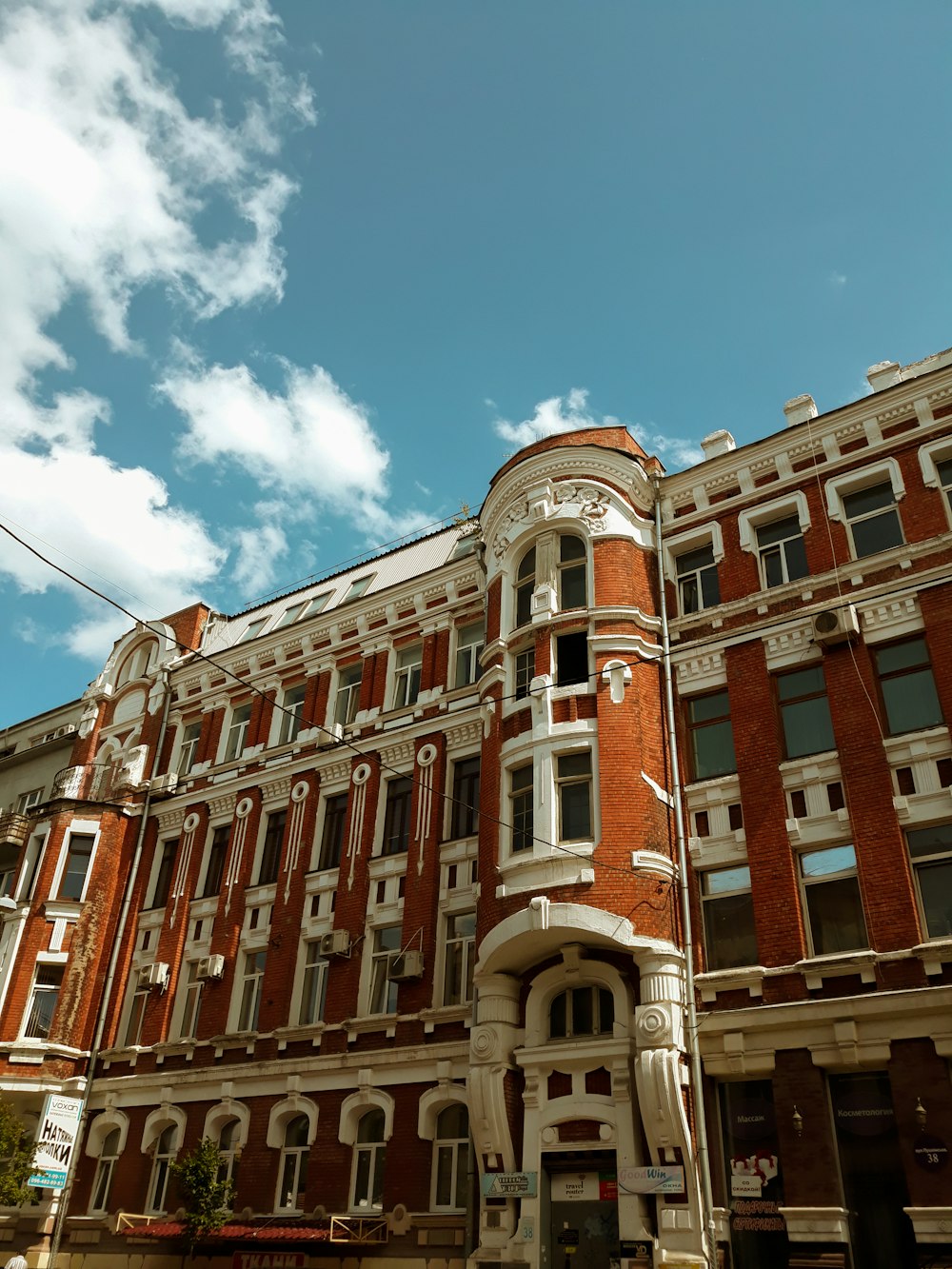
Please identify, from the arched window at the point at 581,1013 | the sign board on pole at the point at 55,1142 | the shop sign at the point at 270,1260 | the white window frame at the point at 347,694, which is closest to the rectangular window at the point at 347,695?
the white window frame at the point at 347,694

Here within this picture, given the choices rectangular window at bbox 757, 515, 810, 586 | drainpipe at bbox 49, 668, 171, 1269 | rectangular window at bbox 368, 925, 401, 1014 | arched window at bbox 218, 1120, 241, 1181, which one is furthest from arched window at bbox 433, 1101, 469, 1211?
rectangular window at bbox 757, 515, 810, 586

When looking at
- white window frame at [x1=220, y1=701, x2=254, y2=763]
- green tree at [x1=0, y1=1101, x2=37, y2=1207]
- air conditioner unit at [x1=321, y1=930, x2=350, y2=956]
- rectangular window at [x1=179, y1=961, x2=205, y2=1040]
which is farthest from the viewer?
white window frame at [x1=220, y1=701, x2=254, y2=763]

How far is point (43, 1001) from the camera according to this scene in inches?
1076

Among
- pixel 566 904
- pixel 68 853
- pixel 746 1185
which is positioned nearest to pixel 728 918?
pixel 566 904

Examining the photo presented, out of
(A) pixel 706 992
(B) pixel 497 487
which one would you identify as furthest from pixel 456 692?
(A) pixel 706 992

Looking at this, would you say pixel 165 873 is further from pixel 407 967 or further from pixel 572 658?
pixel 572 658

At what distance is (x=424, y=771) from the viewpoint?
83.7 ft

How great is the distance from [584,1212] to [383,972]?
7.37m

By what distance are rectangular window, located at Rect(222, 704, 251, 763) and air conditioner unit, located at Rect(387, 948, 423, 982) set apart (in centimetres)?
989

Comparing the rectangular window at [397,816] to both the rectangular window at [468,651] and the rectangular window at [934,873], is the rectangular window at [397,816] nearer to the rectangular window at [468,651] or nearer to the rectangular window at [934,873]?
the rectangular window at [468,651]

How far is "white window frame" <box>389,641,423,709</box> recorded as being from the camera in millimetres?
27750

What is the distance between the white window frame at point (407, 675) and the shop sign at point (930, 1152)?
1536 centimetres

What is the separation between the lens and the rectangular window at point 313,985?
24266 millimetres

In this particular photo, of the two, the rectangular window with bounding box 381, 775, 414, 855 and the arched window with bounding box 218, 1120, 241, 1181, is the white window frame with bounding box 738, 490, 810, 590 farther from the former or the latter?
the arched window with bounding box 218, 1120, 241, 1181
